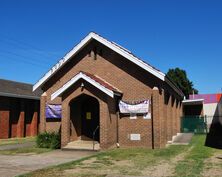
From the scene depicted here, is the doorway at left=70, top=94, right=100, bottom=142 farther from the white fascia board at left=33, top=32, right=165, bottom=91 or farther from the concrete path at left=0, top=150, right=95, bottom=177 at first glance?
the concrete path at left=0, top=150, right=95, bottom=177

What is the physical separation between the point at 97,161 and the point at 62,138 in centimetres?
530

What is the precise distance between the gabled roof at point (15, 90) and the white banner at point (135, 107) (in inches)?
494

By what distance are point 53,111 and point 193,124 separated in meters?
17.6

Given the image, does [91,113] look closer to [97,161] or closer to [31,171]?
[97,161]

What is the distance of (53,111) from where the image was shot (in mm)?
20734

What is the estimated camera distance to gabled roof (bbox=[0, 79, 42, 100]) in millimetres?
28428

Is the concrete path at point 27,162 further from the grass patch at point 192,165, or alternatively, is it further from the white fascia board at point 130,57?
the white fascia board at point 130,57

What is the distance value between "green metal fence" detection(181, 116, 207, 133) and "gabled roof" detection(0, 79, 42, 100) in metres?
14.6

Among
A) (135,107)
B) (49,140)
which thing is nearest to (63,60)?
(49,140)

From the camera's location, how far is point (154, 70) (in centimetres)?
1788

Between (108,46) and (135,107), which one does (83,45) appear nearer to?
(108,46)

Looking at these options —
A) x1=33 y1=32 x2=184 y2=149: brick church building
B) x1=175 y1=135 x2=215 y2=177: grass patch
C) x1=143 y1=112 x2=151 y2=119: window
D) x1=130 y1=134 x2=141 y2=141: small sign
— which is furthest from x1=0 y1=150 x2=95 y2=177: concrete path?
x1=143 y1=112 x2=151 y2=119: window

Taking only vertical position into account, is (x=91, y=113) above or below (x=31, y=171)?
above

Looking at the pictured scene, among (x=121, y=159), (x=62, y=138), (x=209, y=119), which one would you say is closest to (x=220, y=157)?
(x=121, y=159)
